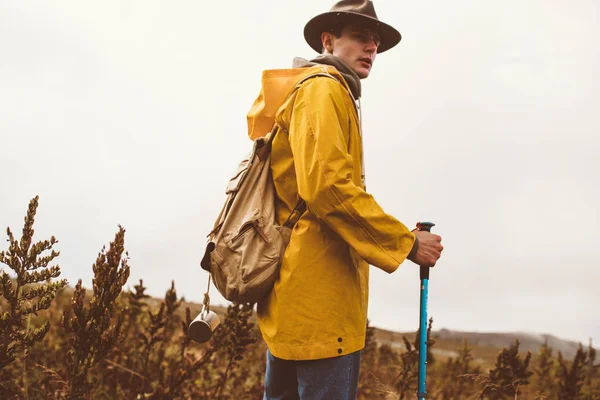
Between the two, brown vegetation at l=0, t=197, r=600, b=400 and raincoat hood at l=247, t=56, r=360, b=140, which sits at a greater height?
raincoat hood at l=247, t=56, r=360, b=140

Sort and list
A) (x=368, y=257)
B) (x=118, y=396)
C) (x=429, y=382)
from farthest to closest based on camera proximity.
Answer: (x=429, y=382), (x=118, y=396), (x=368, y=257)

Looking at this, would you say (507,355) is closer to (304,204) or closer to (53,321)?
(304,204)

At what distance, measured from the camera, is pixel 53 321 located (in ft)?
23.4

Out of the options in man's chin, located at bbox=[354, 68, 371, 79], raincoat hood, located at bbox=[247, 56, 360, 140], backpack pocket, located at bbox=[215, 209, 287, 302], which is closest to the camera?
backpack pocket, located at bbox=[215, 209, 287, 302]

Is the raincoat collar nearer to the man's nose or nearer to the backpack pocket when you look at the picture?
the man's nose

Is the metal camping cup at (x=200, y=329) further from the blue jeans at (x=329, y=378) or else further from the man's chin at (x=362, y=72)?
the man's chin at (x=362, y=72)

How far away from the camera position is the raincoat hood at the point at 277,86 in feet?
8.77

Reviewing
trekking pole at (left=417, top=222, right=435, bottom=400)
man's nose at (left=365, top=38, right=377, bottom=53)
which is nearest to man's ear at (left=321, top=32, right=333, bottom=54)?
man's nose at (left=365, top=38, right=377, bottom=53)

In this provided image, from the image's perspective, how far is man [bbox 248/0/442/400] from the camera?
2.37 meters

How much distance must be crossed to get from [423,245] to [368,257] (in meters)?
0.32

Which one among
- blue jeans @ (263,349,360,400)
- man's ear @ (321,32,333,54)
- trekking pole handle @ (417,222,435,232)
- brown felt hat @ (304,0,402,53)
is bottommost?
blue jeans @ (263,349,360,400)

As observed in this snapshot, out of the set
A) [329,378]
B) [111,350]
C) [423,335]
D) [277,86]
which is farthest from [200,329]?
[111,350]

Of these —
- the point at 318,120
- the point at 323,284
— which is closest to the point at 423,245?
the point at 323,284

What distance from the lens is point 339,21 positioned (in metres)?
3.05
